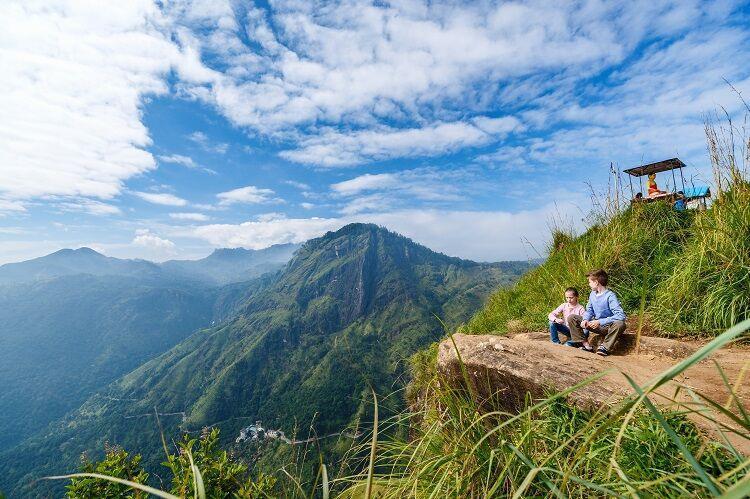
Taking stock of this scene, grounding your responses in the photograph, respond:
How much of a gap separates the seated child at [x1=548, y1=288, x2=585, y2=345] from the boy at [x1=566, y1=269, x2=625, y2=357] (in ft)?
0.58

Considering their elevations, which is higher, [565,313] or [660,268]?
[660,268]

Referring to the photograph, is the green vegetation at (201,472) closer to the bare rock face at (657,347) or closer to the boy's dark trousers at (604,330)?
the boy's dark trousers at (604,330)

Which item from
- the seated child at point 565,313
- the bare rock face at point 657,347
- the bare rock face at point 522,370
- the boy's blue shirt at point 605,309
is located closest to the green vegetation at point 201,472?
the bare rock face at point 522,370

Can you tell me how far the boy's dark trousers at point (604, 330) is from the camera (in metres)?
7.07

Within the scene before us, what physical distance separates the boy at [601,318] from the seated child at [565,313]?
0.18 m

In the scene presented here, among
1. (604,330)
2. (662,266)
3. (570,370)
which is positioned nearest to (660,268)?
(662,266)

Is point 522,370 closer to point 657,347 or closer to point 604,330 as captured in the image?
point 657,347

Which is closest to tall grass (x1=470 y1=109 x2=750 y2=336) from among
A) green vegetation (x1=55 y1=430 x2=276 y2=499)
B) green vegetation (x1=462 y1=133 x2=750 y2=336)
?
green vegetation (x1=462 y1=133 x2=750 y2=336)

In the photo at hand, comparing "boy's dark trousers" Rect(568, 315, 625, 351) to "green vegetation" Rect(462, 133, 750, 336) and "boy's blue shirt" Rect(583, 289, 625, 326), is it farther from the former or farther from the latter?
"green vegetation" Rect(462, 133, 750, 336)

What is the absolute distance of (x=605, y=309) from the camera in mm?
7645

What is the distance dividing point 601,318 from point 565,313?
798mm

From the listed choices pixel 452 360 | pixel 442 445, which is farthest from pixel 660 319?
pixel 442 445

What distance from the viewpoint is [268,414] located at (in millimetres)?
183125

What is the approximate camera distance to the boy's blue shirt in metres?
7.32
